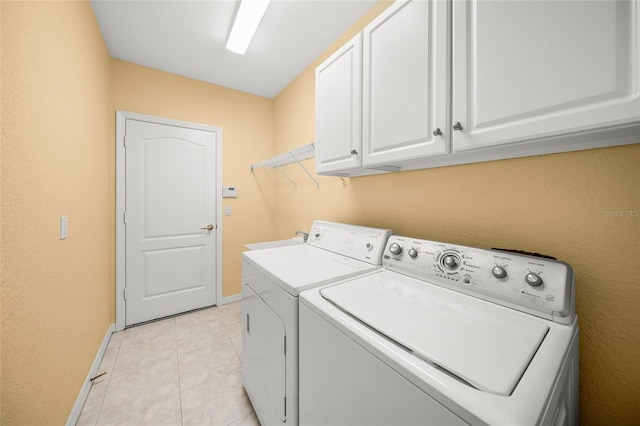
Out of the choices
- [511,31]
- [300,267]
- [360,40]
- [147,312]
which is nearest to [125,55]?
[360,40]

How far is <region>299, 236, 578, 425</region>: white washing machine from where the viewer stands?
1.57ft

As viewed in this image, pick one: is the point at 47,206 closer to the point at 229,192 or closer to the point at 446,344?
the point at 446,344

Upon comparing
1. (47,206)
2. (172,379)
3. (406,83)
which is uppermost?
(406,83)

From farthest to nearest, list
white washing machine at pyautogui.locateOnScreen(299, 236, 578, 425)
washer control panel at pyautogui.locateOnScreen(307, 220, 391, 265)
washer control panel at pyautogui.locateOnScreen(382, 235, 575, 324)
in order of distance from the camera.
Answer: washer control panel at pyautogui.locateOnScreen(307, 220, 391, 265) < washer control panel at pyautogui.locateOnScreen(382, 235, 575, 324) < white washing machine at pyautogui.locateOnScreen(299, 236, 578, 425)

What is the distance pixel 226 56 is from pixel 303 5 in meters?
0.99

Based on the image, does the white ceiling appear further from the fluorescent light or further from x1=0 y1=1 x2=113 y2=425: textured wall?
x1=0 y1=1 x2=113 y2=425: textured wall

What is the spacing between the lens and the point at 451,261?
98 cm

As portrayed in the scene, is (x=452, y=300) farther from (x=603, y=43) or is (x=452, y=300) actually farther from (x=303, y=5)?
(x=303, y=5)

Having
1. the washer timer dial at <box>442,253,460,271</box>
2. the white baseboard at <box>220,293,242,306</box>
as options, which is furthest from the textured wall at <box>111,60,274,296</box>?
the washer timer dial at <box>442,253,460,271</box>

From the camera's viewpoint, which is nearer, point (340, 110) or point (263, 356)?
point (263, 356)

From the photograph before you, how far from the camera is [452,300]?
0.87 metres

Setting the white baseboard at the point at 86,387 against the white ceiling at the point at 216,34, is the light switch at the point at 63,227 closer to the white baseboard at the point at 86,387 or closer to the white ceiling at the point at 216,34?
the white baseboard at the point at 86,387

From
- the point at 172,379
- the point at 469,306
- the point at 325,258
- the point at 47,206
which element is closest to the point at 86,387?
the point at 172,379

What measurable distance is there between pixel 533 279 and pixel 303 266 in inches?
36.8
